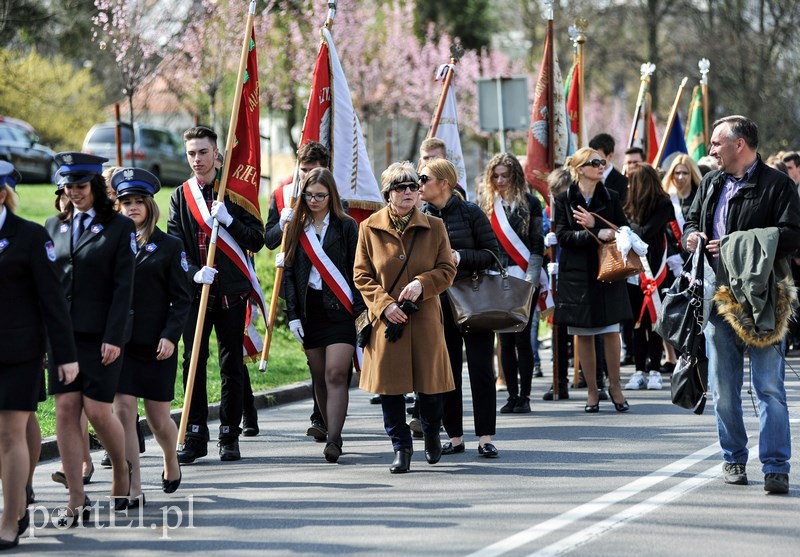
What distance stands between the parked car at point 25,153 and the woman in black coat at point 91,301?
23610 mm

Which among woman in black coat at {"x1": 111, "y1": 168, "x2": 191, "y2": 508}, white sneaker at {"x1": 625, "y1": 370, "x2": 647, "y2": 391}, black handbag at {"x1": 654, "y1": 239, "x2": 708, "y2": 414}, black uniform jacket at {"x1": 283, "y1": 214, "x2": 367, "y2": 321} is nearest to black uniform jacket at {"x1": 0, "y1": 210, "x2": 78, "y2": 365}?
woman in black coat at {"x1": 111, "y1": 168, "x2": 191, "y2": 508}

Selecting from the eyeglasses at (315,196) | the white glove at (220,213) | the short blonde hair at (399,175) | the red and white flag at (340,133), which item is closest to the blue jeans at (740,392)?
the short blonde hair at (399,175)

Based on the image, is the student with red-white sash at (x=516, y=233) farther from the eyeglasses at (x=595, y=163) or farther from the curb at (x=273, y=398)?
the curb at (x=273, y=398)

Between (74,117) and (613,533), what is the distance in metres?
34.9

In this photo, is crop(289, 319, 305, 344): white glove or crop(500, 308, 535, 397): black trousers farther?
crop(500, 308, 535, 397): black trousers

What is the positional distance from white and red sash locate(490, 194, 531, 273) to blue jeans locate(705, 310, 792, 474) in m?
3.51

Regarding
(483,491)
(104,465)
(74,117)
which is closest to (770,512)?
(483,491)

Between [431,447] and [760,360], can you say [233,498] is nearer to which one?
[431,447]

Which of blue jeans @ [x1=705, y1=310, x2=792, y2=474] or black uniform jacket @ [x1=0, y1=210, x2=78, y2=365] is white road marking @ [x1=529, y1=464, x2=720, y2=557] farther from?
black uniform jacket @ [x1=0, y1=210, x2=78, y2=365]

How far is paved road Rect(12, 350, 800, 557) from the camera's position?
6.39 meters

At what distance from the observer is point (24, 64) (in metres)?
28.1

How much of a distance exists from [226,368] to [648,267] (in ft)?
16.5

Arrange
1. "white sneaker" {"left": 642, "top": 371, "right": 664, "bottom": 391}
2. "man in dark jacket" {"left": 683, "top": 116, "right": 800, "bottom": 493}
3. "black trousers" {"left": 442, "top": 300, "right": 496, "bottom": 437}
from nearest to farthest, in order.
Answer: "man in dark jacket" {"left": 683, "top": 116, "right": 800, "bottom": 493}
"black trousers" {"left": 442, "top": 300, "right": 496, "bottom": 437}
"white sneaker" {"left": 642, "top": 371, "right": 664, "bottom": 391}

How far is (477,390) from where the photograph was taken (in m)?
9.01
